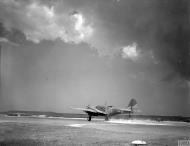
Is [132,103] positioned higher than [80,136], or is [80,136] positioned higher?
[132,103]

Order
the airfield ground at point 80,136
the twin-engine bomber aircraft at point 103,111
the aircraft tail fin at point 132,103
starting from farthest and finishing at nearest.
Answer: the aircraft tail fin at point 132,103 < the twin-engine bomber aircraft at point 103,111 < the airfield ground at point 80,136

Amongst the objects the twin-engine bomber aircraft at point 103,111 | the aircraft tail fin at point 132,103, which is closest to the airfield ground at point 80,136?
the twin-engine bomber aircraft at point 103,111

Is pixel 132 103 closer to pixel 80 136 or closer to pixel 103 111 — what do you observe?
pixel 103 111

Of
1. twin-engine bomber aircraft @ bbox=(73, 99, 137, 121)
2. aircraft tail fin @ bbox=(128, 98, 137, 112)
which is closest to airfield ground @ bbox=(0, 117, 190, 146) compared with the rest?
A: twin-engine bomber aircraft @ bbox=(73, 99, 137, 121)

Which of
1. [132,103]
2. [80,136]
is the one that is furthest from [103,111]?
[80,136]

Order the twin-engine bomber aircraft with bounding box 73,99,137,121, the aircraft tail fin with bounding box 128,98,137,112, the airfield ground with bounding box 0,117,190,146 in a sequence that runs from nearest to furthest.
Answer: the airfield ground with bounding box 0,117,190,146, the twin-engine bomber aircraft with bounding box 73,99,137,121, the aircraft tail fin with bounding box 128,98,137,112

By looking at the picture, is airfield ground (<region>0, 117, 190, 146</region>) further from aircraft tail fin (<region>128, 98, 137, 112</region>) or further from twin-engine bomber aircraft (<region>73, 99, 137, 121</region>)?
aircraft tail fin (<region>128, 98, 137, 112</region>)

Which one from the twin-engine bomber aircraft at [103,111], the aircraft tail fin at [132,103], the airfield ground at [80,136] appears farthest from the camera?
the aircraft tail fin at [132,103]

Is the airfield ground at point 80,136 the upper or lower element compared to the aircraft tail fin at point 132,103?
lower

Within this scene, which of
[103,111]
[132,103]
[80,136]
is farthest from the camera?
[132,103]

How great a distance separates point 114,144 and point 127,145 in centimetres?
81

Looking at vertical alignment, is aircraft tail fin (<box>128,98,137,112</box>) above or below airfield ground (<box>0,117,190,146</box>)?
above

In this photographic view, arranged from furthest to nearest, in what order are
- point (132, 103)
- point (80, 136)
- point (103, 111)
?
point (132, 103) → point (103, 111) → point (80, 136)

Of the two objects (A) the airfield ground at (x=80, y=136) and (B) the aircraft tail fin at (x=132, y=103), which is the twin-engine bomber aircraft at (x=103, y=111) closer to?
(B) the aircraft tail fin at (x=132, y=103)
